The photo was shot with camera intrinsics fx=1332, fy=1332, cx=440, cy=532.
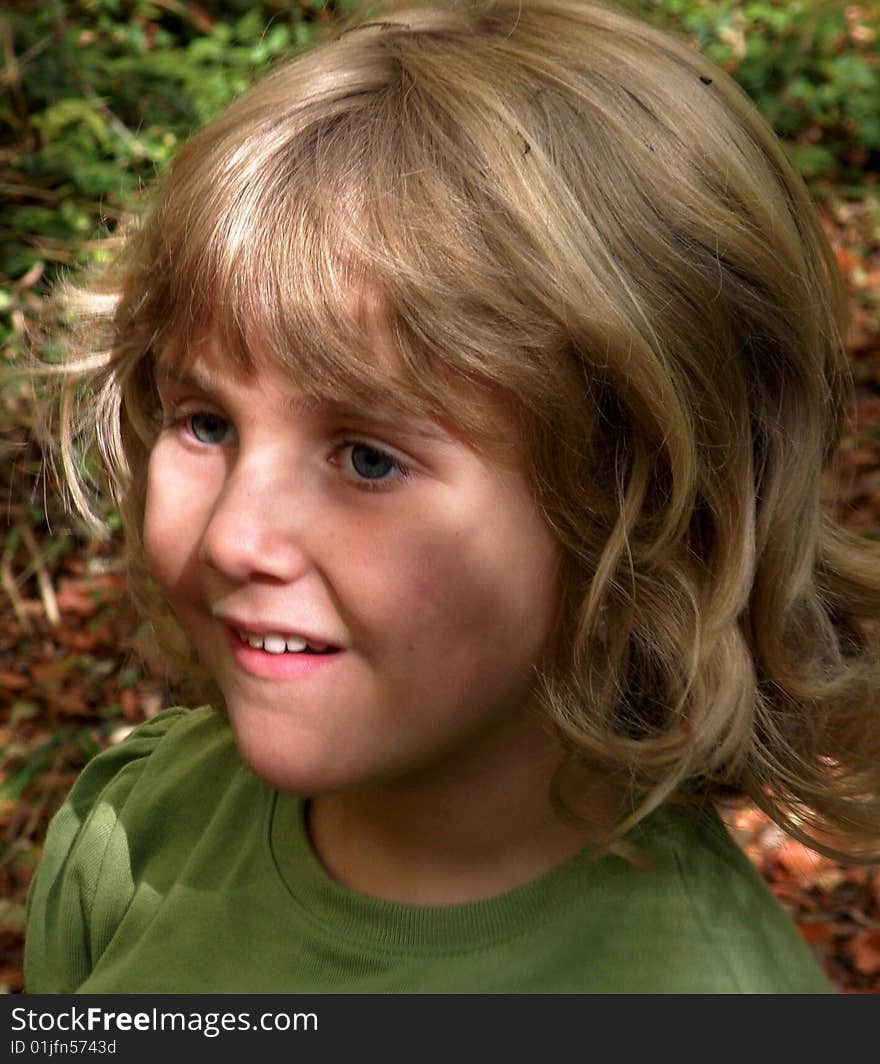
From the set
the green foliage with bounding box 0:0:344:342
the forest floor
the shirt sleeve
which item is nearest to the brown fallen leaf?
the forest floor

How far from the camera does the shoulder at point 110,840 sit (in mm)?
1873

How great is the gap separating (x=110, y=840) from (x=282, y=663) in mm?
647

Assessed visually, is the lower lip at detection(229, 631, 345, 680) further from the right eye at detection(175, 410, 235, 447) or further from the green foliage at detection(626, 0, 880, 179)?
the green foliage at detection(626, 0, 880, 179)

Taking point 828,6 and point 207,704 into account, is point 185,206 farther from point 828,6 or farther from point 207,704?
point 828,6

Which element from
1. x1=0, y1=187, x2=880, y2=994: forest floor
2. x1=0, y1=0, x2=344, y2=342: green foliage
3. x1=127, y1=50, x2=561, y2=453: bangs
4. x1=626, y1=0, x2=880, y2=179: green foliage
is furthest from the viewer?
x1=626, y1=0, x2=880, y2=179: green foliage

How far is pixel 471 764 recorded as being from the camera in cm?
157

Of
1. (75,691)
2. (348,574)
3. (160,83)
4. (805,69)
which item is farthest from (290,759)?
(805,69)

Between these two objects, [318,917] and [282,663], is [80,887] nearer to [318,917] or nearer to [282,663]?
[318,917]

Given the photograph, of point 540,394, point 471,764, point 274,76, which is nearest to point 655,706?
point 471,764

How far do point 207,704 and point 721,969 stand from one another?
2.97 feet

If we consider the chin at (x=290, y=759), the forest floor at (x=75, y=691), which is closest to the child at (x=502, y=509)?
the chin at (x=290, y=759)

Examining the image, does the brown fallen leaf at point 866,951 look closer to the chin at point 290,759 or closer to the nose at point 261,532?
the chin at point 290,759

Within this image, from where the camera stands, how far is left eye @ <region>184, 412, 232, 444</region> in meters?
1.50

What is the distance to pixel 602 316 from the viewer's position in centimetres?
137
